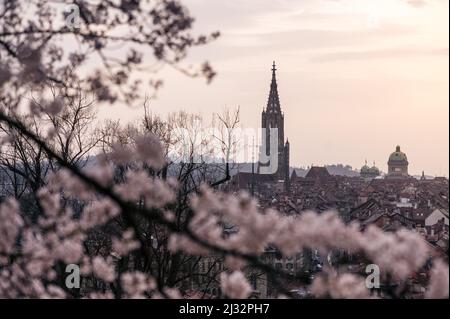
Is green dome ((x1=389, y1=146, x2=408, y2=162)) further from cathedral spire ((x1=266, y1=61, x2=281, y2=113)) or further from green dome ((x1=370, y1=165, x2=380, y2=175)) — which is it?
cathedral spire ((x1=266, y1=61, x2=281, y2=113))

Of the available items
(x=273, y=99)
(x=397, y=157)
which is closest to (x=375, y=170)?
(x=397, y=157)

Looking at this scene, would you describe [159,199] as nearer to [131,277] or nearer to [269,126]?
[131,277]

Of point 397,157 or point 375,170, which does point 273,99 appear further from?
point 375,170

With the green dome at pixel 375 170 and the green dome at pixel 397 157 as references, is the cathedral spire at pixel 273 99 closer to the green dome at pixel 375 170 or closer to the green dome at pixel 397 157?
the green dome at pixel 397 157

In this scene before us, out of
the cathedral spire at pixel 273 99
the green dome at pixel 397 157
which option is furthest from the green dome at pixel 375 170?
the cathedral spire at pixel 273 99

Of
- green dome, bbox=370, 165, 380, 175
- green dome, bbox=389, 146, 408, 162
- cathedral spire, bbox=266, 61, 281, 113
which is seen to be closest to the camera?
cathedral spire, bbox=266, 61, 281, 113

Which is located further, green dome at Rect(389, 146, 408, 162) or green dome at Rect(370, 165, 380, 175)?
green dome at Rect(370, 165, 380, 175)

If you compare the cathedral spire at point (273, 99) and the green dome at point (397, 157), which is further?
the green dome at point (397, 157)

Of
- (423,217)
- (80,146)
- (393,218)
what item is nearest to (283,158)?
(423,217)

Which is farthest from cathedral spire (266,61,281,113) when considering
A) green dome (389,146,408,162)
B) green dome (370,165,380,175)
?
green dome (370,165,380,175)

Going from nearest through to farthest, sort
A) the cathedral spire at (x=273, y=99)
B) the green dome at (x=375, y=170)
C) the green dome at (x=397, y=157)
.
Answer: the cathedral spire at (x=273, y=99), the green dome at (x=397, y=157), the green dome at (x=375, y=170)

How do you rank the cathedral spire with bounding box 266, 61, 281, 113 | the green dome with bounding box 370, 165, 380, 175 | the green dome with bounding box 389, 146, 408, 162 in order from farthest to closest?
the green dome with bounding box 370, 165, 380, 175 < the green dome with bounding box 389, 146, 408, 162 < the cathedral spire with bounding box 266, 61, 281, 113
